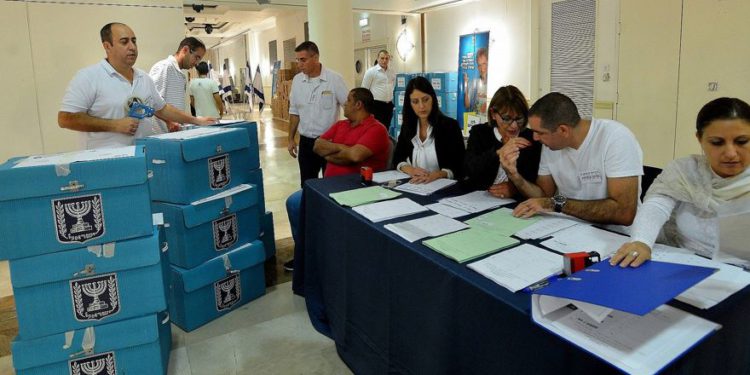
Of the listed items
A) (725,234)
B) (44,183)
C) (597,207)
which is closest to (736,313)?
(725,234)

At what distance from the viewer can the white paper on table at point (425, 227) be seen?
171 centimetres

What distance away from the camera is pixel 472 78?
752 cm

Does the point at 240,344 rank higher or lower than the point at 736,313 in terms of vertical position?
lower

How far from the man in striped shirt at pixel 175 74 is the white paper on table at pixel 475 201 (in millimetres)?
2729

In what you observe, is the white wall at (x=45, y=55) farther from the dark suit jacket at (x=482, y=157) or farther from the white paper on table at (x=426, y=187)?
the dark suit jacket at (x=482, y=157)

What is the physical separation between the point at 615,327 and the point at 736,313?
1.07 ft

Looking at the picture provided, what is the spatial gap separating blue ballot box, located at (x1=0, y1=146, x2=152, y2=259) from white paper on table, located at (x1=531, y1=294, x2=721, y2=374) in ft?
5.37

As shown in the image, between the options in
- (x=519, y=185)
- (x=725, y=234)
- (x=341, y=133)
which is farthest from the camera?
(x=341, y=133)

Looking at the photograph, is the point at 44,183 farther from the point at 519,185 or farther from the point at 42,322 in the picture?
the point at 519,185

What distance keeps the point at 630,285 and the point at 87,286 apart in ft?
6.46

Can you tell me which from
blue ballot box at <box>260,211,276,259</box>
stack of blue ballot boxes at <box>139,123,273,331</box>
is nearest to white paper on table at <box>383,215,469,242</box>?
stack of blue ballot boxes at <box>139,123,273,331</box>

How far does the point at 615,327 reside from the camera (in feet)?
3.39

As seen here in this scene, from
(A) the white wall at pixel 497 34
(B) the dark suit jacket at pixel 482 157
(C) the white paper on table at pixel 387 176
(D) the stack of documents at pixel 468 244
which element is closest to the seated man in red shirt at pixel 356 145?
(C) the white paper on table at pixel 387 176

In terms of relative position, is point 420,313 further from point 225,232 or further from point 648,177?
point 225,232
